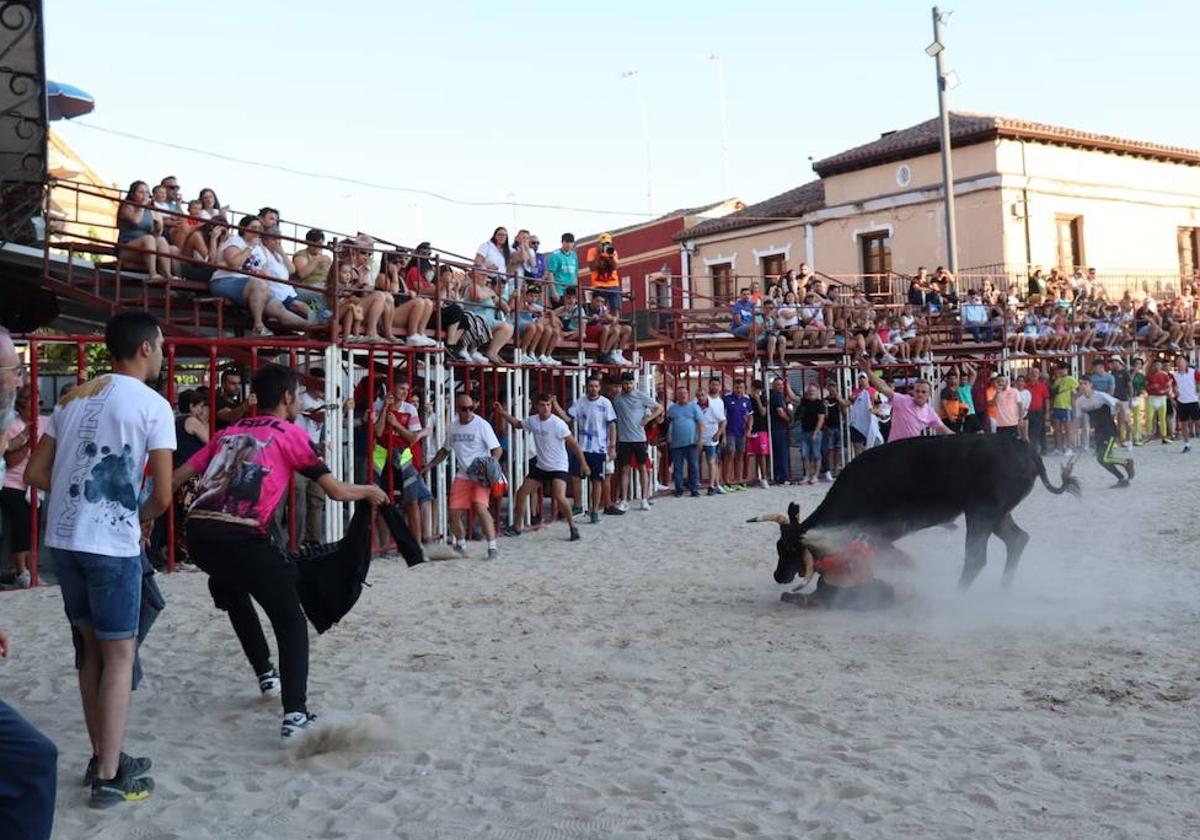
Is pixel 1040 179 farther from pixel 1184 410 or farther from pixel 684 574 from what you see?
pixel 684 574

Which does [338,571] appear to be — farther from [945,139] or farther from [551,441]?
[945,139]

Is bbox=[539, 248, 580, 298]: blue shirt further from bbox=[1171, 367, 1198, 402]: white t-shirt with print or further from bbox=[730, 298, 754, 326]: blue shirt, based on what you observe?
bbox=[1171, 367, 1198, 402]: white t-shirt with print

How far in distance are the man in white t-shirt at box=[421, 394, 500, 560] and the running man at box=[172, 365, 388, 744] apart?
20.6 ft

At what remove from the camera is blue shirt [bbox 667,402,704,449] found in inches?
658

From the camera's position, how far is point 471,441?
11.8m

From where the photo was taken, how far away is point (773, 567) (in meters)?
10.0

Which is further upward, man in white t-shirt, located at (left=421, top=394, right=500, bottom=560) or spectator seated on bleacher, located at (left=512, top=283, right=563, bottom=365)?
spectator seated on bleacher, located at (left=512, top=283, right=563, bottom=365)

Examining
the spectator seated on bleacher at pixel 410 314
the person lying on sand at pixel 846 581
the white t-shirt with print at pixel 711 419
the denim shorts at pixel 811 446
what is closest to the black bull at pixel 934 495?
the person lying on sand at pixel 846 581

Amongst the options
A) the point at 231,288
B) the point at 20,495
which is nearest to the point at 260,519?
the point at 20,495

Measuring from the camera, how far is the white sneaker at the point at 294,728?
5.01 m

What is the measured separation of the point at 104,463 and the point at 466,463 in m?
7.42

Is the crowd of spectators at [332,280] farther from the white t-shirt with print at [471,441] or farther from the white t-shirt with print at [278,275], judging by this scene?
the white t-shirt with print at [471,441]

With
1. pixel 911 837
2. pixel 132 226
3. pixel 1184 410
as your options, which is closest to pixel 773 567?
pixel 911 837

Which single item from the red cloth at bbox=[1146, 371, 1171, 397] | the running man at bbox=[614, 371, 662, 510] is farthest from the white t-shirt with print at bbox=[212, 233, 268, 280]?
the red cloth at bbox=[1146, 371, 1171, 397]
